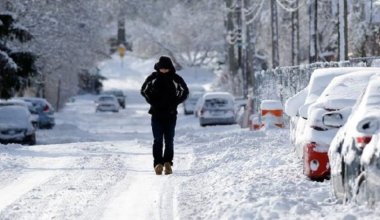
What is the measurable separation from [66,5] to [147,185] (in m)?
32.3

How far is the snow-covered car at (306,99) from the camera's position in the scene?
41.3 ft

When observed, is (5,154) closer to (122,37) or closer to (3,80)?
(3,80)

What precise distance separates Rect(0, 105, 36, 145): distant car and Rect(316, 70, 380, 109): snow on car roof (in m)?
16.5

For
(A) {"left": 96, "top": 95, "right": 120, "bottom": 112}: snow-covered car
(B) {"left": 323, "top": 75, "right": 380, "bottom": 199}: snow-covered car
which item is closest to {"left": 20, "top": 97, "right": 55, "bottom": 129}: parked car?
(A) {"left": 96, "top": 95, "right": 120, "bottom": 112}: snow-covered car

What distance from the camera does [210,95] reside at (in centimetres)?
3650

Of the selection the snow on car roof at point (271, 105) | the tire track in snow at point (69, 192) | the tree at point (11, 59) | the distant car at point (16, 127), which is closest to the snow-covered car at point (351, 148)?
the tire track in snow at point (69, 192)

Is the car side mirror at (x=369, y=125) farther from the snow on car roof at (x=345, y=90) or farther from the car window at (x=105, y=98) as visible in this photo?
the car window at (x=105, y=98)

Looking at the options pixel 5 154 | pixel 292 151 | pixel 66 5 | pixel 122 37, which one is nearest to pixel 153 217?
pixel 292 151

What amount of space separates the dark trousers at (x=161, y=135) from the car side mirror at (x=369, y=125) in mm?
5301

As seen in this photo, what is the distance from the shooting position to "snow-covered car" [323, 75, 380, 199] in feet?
28.9

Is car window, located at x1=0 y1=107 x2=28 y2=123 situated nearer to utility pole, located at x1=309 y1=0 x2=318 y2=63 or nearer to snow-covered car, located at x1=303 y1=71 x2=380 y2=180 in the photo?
utility pole, located at x1=309 y1=0 x2=318 y2=63

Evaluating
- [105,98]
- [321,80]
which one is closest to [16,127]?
[321,80]

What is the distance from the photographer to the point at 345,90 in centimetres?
1180

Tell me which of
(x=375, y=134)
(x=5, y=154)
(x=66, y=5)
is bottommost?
(x=5, y=154)
